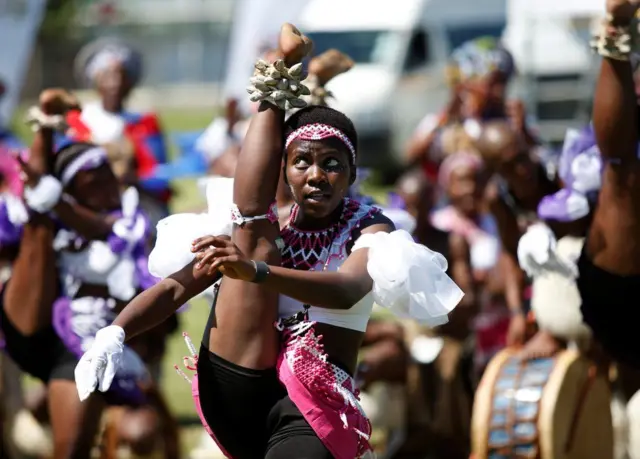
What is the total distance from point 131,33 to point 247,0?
2501cm

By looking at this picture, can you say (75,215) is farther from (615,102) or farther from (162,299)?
(615,102)

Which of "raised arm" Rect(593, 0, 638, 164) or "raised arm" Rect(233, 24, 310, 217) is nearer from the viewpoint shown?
"raised arm" Rect(233, 24, 310, 217)

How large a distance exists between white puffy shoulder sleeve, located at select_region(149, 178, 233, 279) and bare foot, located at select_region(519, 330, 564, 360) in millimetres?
2480

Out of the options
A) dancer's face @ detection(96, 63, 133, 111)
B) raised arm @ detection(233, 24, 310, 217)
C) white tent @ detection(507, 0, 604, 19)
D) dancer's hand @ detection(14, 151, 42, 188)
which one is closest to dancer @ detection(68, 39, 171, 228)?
dancer's face @ detection(96, 63, 133, 111)

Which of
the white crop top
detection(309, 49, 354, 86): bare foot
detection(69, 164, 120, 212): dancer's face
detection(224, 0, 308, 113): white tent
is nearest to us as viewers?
the white crop top

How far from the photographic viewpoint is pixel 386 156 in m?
18.9

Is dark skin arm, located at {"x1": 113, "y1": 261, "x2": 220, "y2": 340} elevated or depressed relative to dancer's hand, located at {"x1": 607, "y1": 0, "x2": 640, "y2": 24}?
depressed

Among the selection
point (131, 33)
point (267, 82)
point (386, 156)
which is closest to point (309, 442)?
point (267, 82)

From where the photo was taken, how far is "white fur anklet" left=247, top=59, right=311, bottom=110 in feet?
14.2

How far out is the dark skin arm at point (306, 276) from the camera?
4.04 m

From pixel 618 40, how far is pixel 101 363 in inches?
89.8

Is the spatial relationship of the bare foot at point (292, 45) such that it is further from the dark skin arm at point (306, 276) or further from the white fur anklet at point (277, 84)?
the dark skin arm at point (306, 276)

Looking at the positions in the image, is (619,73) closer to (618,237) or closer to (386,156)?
(618,237)

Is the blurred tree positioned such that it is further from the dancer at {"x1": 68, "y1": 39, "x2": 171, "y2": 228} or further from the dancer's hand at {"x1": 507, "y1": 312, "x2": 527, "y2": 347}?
the dancer's hand at {"x1": 507, "y1": 312, "x2": 527, "y2": 347}
